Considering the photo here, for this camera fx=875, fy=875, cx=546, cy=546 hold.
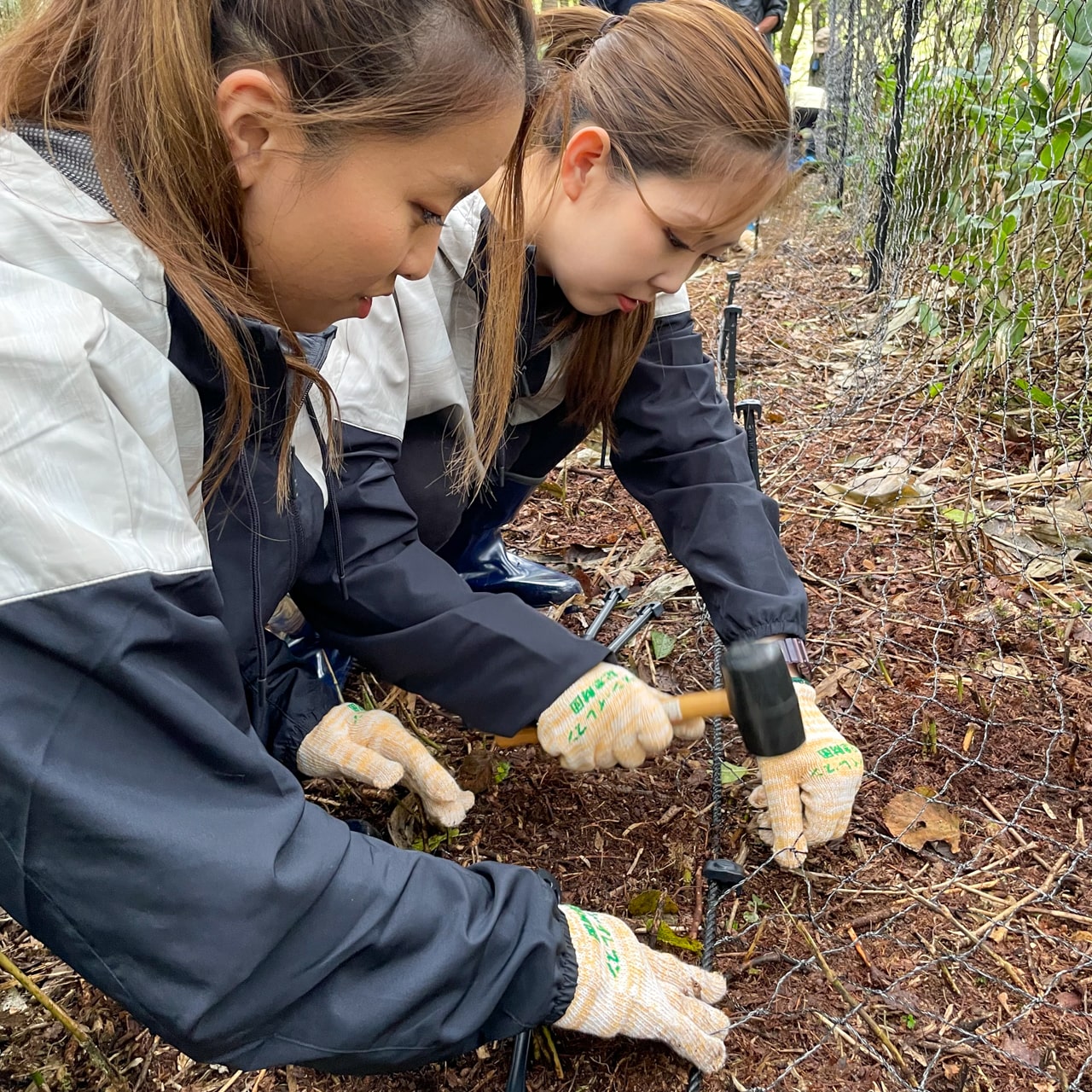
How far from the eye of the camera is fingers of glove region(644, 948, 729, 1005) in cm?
123

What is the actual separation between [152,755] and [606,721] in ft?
2.70

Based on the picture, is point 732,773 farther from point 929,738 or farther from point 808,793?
point 929,738

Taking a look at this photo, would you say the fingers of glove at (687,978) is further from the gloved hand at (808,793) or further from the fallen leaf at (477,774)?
the fallen leaf at (477,774)

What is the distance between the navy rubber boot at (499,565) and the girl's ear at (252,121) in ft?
4.27

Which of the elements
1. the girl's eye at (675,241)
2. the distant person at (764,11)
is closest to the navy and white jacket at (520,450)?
the girl's eye at (675,241)

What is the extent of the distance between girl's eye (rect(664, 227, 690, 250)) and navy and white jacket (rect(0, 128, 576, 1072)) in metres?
0.73

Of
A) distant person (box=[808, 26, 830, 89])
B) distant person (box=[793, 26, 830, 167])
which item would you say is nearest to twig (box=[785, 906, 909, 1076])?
distant person (box=[793, 26, 830, 167])

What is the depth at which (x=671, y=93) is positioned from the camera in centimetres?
137

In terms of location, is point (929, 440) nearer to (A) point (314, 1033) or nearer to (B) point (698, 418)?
(B) point (698, 418)

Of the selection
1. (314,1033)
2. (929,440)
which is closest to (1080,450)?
(929,440)

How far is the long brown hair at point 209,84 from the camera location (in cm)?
79

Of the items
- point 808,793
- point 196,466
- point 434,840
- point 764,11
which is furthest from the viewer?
point 764,11

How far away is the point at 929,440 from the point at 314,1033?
2426 mm

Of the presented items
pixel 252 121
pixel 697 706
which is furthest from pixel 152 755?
pixel 697 706
